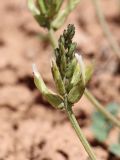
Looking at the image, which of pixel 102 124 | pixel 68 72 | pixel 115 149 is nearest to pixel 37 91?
pixel 102 124

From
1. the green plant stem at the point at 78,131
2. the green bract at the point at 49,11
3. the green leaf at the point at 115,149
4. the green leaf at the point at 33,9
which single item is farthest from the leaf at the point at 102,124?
the green plant stem at the point at 78,131

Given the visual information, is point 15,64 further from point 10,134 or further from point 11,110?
point 10,134

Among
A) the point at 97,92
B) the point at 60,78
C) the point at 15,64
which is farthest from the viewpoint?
the point at 15,64

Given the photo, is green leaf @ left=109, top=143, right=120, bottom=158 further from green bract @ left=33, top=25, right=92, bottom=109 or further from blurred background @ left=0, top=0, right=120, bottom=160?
green bract @ left=33, top=25, right=92, bottom=109

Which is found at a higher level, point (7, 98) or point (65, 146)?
point (7, 98)

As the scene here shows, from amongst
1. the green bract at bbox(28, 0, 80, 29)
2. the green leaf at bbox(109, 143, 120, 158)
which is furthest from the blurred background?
the green bract at bbox(28, 0, 80, 29)

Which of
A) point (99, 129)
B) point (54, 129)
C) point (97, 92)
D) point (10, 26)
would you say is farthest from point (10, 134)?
point (10, 26)

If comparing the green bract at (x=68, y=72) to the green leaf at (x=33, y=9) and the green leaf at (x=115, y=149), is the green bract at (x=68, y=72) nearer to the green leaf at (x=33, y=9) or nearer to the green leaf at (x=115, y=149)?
the green leaf at (x=33, y=9)
